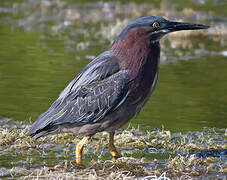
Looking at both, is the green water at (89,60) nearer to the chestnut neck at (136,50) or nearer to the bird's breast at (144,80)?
the bird's breast at (144,80)

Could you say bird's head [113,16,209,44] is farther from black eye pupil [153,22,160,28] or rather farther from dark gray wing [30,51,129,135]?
dark gray wing [30,51,129,135]

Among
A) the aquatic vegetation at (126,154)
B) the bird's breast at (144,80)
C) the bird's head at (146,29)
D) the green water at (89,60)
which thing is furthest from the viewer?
the green water at (89,60)

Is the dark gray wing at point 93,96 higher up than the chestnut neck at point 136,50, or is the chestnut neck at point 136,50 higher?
the chestnut neck at point 136,50

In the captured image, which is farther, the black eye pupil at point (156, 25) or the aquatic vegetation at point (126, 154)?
the black eye pupil at point (156, 25)

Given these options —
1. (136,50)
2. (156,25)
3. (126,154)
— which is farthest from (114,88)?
(126,154)

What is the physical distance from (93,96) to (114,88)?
0.92 ft

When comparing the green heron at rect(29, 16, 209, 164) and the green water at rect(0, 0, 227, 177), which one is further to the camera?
the green water at rect(0, 0, 227, 177)

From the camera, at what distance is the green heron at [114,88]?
6707 mm

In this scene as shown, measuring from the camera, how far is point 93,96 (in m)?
6.84

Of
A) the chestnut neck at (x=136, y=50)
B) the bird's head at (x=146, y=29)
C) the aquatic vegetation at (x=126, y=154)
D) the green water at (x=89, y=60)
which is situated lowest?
the aquatic vegetation at (x=126, y=154)

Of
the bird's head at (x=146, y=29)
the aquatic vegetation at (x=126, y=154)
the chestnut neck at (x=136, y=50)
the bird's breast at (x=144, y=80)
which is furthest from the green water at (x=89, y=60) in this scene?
the bird's head at (x=146, y=29)

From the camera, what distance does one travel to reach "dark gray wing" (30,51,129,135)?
6711 mm

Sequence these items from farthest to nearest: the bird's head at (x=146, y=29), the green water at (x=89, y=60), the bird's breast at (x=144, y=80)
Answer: the green water at (x=89, y=60), the bird's head at (x=146, y=29), the bird's breast at (x=144, y=80)

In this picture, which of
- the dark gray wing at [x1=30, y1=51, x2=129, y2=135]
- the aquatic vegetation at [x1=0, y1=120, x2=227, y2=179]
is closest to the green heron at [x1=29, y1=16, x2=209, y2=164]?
the dark gray wing at [x1=30, y1=51, x2=129, y2=135]
